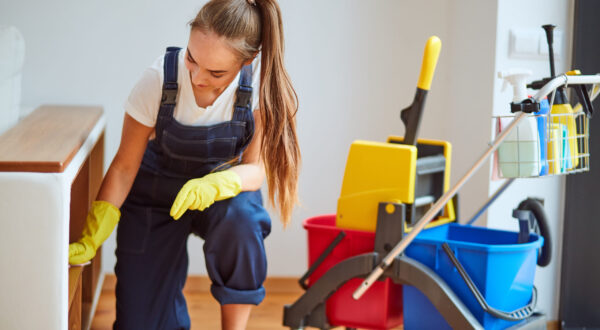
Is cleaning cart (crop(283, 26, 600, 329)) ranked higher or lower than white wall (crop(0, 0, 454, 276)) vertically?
lower

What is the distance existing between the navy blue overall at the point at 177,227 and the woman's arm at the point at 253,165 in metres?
0.02

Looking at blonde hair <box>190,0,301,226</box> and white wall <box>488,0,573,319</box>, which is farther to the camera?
white wall <box>488,0,573,319</box>

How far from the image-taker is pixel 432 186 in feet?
5.32

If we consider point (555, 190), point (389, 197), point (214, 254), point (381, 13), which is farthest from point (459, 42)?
point (214, 254)

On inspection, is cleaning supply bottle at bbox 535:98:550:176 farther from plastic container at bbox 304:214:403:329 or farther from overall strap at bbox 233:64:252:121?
overall strap at bbox 233:64:252:121

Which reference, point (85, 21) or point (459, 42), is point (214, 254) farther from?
point (459, 42)

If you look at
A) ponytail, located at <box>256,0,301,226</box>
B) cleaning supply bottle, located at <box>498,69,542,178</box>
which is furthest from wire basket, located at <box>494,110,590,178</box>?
ponytail, located at <box>256,0,301,226</box>

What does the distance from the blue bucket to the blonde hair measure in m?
0.32

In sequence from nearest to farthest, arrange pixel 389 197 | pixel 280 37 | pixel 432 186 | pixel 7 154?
pixel 7 154 < pixel 280 37 < pixel 389 197 < pixel 432 186

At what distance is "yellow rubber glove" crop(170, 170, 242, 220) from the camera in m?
1.32

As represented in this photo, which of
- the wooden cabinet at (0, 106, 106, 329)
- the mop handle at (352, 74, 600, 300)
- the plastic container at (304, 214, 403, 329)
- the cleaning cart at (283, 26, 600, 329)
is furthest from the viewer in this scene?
the plastic container at (304, 214, 403, 329)

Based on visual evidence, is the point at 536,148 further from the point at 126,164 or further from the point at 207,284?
the point at 207,284

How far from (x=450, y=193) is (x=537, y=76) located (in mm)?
709

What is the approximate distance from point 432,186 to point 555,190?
0.53 m
